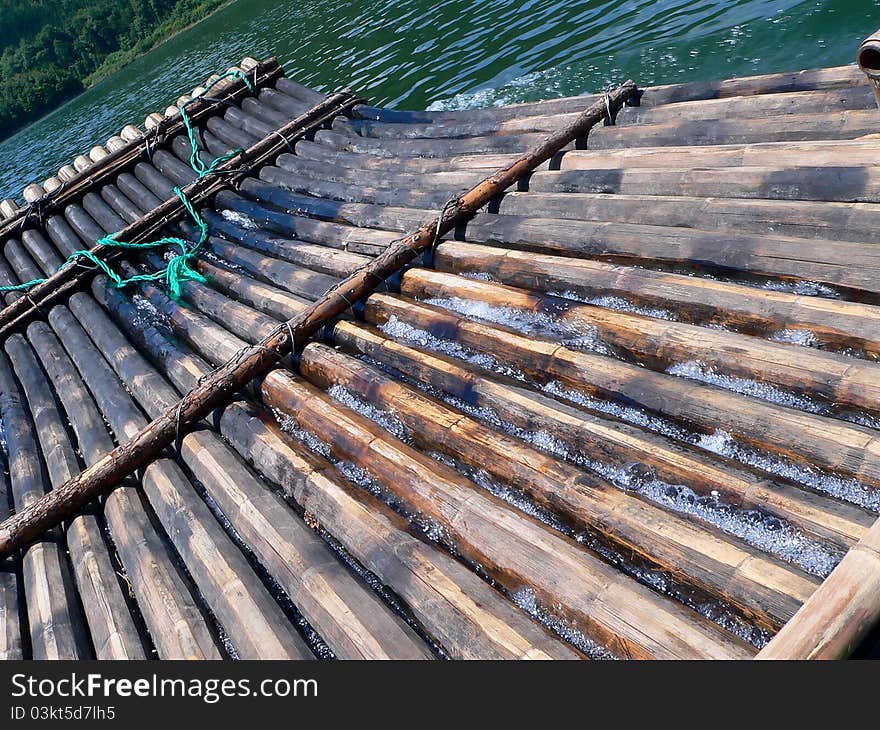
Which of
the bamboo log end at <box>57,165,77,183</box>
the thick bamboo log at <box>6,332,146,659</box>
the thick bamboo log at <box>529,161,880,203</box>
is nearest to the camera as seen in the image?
the thick bamboo log at <box>6,332,146,659</box>

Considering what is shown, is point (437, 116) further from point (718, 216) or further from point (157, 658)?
point (157, 658)

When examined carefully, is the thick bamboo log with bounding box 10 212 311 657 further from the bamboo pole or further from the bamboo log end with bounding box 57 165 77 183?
the bamboo log end with bounding box 57 165 77 183

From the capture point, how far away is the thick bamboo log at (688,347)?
364 centimetres

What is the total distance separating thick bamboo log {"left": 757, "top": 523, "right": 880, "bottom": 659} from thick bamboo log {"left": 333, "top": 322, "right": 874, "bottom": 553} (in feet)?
1.65

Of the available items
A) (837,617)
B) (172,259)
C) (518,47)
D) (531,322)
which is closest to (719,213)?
(531,322)

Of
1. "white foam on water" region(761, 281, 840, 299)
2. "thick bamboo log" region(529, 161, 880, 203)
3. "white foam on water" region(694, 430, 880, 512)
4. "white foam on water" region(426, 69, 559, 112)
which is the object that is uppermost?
"white foam on water" region(426, 69, 559, 112)

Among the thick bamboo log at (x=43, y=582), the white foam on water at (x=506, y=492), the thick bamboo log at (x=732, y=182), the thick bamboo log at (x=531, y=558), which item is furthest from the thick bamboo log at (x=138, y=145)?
the white foam on water at (x=506, y=492)

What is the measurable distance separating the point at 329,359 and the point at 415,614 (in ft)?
9.02

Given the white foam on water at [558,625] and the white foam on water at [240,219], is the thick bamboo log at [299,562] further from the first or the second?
the white foam on water at [240,219]

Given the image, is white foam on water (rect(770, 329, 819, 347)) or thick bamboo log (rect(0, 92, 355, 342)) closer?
white foam on water (rect(770, 329, 819, 347))

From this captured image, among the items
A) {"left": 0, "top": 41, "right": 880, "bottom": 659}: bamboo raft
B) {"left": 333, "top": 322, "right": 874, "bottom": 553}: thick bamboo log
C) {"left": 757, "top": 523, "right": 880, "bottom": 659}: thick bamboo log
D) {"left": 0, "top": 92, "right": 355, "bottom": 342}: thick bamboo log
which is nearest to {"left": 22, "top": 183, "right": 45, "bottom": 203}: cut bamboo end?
{"left": 0, "top": 92, "right": 355, "bottom": 342}: thick bamboo log

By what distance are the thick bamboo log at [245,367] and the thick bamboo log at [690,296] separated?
0.61 meters

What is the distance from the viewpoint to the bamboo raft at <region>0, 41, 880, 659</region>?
131 inches

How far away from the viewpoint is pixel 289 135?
36.3ft
